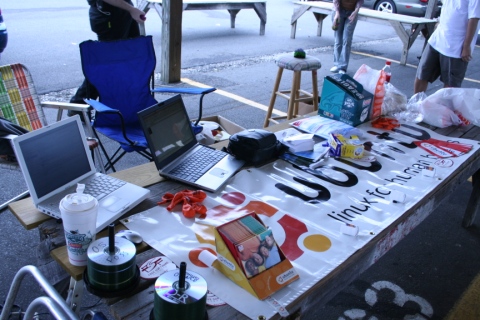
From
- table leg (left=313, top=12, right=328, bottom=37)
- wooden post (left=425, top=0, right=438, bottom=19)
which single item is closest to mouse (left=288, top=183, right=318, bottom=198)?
wooden post (left=425, top=0, right=438, bottom=19)

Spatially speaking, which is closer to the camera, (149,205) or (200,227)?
(200,227)

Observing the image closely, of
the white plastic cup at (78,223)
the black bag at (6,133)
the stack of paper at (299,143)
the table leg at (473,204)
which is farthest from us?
the table leg at (473,204)

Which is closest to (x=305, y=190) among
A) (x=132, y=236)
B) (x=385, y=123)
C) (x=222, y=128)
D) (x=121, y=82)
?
(x=132, y=236)

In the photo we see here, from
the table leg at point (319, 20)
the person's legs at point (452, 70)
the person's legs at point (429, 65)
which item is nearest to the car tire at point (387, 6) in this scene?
the table leg at point (319, 20)

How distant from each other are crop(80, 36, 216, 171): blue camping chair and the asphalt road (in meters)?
0.53

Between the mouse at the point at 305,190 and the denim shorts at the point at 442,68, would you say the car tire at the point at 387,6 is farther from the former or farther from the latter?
the mouse at the point at 305,190

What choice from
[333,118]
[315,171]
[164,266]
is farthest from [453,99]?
[164,266]

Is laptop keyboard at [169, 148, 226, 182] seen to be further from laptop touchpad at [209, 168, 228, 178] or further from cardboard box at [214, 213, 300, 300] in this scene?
cardboard box at [214, 213, 300, 300]

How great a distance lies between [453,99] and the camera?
8.90ft

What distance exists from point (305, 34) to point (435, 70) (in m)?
5.20

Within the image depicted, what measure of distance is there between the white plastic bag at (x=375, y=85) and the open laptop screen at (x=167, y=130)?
1.18 m

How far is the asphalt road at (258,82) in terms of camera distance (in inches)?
88.0

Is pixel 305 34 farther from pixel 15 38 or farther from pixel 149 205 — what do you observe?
pixel 149 205

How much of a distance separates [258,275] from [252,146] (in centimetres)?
80
